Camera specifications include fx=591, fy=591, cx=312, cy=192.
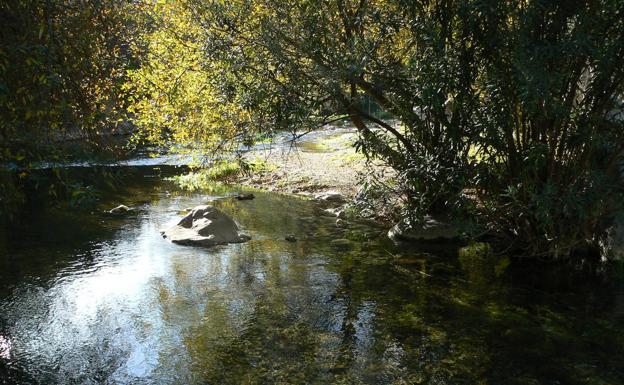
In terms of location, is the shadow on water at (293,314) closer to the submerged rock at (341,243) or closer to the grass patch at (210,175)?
the submerged rock at (341,243)

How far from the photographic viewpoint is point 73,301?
10891 millimetres

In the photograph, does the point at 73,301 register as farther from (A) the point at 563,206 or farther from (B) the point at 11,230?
(A) the point at 563,206

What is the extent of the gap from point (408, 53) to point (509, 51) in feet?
12.8

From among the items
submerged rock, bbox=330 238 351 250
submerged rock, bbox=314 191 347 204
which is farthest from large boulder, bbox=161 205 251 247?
submerged rock, bbox=314 191 347 204

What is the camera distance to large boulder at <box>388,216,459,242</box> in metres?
14.7

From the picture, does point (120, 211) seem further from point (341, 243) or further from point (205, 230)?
point (341, 243)

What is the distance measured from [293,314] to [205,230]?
18.8 feet

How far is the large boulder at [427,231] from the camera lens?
48.2 feet

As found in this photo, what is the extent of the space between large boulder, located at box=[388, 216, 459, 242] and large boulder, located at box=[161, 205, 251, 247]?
159 inches

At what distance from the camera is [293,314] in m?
10.3

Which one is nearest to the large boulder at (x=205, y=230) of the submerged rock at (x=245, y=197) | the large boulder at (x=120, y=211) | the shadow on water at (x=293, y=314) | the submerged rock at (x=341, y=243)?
the shadow on water at (x=293, y=314)

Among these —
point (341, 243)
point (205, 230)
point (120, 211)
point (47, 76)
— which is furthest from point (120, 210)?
point (47, 76)

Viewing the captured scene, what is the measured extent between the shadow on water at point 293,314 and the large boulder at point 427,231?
0.54 metres

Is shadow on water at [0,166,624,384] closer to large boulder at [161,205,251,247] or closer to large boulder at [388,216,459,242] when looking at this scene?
large boulder at [161,205,251,247]
